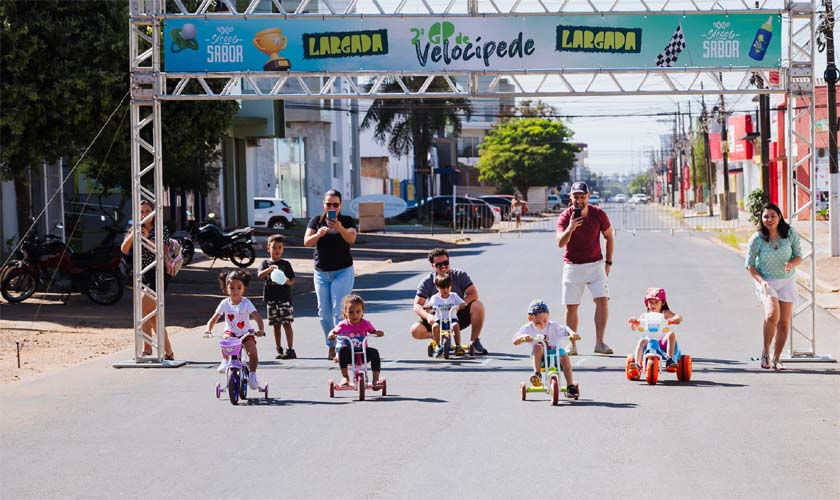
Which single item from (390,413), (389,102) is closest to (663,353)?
(390,413)

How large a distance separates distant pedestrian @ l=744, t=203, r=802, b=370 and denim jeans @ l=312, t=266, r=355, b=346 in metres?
4.31

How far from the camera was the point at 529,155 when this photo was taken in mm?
105562

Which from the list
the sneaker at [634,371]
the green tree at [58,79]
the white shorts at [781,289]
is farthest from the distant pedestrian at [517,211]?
the sneaker at [634,371]

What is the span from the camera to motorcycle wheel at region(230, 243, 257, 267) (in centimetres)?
3116

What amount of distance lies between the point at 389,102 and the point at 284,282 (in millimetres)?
51355

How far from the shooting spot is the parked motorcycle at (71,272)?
20.6 metres

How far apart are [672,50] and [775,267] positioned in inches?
124

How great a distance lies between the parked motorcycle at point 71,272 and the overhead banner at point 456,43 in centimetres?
734

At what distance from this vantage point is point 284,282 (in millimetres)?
13094

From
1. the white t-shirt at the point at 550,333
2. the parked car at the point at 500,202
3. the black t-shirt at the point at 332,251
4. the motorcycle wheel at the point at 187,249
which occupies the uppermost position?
the parked car at the point at 500,202

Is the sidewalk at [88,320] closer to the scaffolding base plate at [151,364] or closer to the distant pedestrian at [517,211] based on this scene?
the scaffolding base plate at [151,364]

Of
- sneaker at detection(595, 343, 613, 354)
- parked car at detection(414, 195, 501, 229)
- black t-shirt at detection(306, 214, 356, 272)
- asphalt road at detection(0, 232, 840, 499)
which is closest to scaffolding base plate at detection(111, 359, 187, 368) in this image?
asphalt road at detection(0, 232, 840, 499)

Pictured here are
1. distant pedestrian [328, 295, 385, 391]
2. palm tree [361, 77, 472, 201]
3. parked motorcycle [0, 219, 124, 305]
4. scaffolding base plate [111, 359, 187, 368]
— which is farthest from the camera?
palm tree [361, 77, 472, 201]

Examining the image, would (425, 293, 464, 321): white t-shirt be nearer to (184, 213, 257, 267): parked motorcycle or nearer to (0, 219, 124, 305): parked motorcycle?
(0, 219, 124, 305): parked motorcycle
